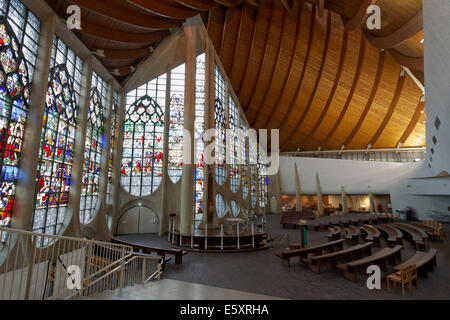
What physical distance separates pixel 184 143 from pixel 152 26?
5.63 m

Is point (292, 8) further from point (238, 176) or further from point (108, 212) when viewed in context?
point (108, 212)

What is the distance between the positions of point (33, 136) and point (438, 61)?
392 inches

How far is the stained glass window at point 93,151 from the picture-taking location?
1044 centimetres

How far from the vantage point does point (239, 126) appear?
21500mm

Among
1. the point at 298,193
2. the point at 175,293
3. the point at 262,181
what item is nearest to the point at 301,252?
the point at 175,293

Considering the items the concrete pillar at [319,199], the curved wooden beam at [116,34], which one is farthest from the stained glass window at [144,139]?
the concrete pillar at [319,199]

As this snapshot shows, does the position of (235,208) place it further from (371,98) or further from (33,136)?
(371,98)

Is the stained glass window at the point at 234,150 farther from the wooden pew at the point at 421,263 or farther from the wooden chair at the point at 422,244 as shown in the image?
the wooden pew at the point at 421,263

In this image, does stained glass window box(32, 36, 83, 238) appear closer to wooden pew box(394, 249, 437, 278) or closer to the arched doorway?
the arched doorway

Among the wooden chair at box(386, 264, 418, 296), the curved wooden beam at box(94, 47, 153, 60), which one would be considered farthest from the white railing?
the curved wooden beam at box(94, 47, 153, 60)

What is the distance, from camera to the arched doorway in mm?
12953

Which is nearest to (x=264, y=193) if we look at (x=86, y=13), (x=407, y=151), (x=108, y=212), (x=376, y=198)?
(x=376, y=198)

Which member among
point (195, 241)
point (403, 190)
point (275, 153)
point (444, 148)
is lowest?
point (195, 241)

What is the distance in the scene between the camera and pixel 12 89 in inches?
257
